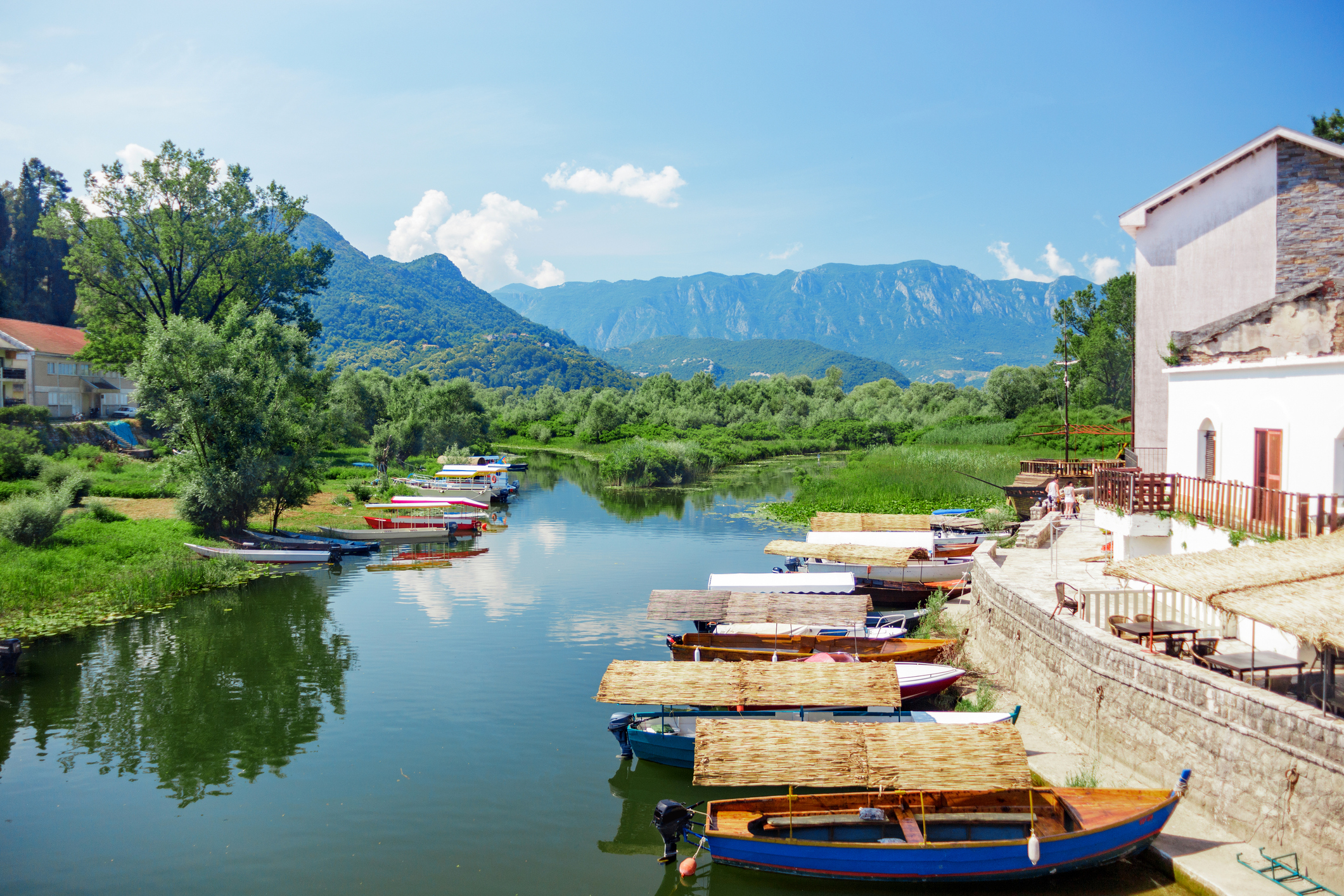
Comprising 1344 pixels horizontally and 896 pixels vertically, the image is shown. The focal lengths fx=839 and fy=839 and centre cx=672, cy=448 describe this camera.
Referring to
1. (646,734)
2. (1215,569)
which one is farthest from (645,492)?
(1215,569)

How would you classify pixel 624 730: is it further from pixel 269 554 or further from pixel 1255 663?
pixel 269 554

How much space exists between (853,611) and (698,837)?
8.66m

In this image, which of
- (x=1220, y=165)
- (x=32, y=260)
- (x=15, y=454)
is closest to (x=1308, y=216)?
(x=1220, y=165)

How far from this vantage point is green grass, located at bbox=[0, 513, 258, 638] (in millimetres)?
24047

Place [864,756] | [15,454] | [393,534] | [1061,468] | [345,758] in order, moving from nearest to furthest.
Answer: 1. [864,756]
2. [345,758]
3. [15,454]
4. [393,534]
5. [1061,468]

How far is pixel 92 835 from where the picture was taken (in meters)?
13.2

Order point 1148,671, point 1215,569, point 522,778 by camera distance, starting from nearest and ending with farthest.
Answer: point 1215,569 < point 1148,671 < point 522,778

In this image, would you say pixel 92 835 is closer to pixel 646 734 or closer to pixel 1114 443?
pixel 646 734

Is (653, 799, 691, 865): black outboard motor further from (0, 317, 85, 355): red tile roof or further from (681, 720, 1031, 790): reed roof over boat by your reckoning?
(0, 317, 85, 355): red tile roof

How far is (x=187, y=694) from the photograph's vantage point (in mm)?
19156

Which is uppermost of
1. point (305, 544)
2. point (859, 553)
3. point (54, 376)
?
point (54, 376)

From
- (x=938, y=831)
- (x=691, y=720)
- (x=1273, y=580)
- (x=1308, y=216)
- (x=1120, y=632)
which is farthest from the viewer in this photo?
(x=1308, y=216)

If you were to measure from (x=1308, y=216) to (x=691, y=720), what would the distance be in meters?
19.3

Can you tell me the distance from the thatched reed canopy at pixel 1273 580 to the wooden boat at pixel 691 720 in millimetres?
3733
